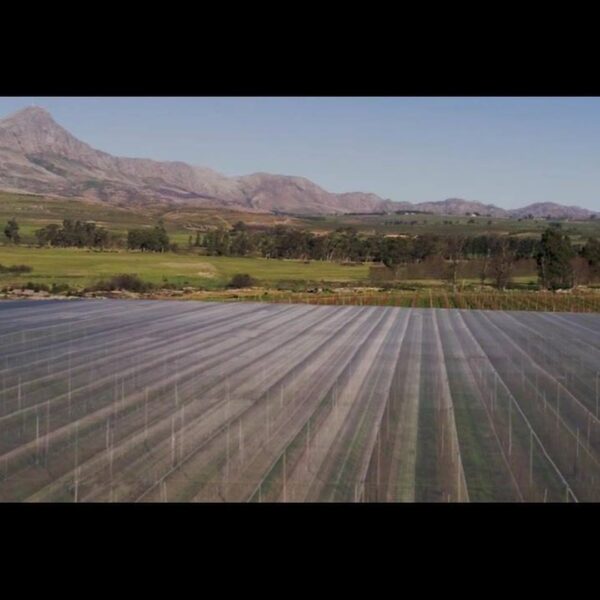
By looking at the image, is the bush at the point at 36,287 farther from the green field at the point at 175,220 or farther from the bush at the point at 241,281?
the green field at the point at 175,220

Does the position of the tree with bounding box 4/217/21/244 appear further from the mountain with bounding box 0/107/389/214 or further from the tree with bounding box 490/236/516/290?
the mountain with bounding box 0/107/389/214

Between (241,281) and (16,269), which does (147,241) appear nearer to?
(16,269)

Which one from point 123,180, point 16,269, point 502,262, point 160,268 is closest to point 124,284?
point 160,268

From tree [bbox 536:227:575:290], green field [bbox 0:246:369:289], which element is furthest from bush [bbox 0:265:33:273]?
tree [bbox 536:227:575:290]

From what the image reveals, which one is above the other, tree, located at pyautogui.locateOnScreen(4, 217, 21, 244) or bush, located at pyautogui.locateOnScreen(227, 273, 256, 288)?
tree, located at pyautogui.locateOnScreen(4, 217, 21, 244)
